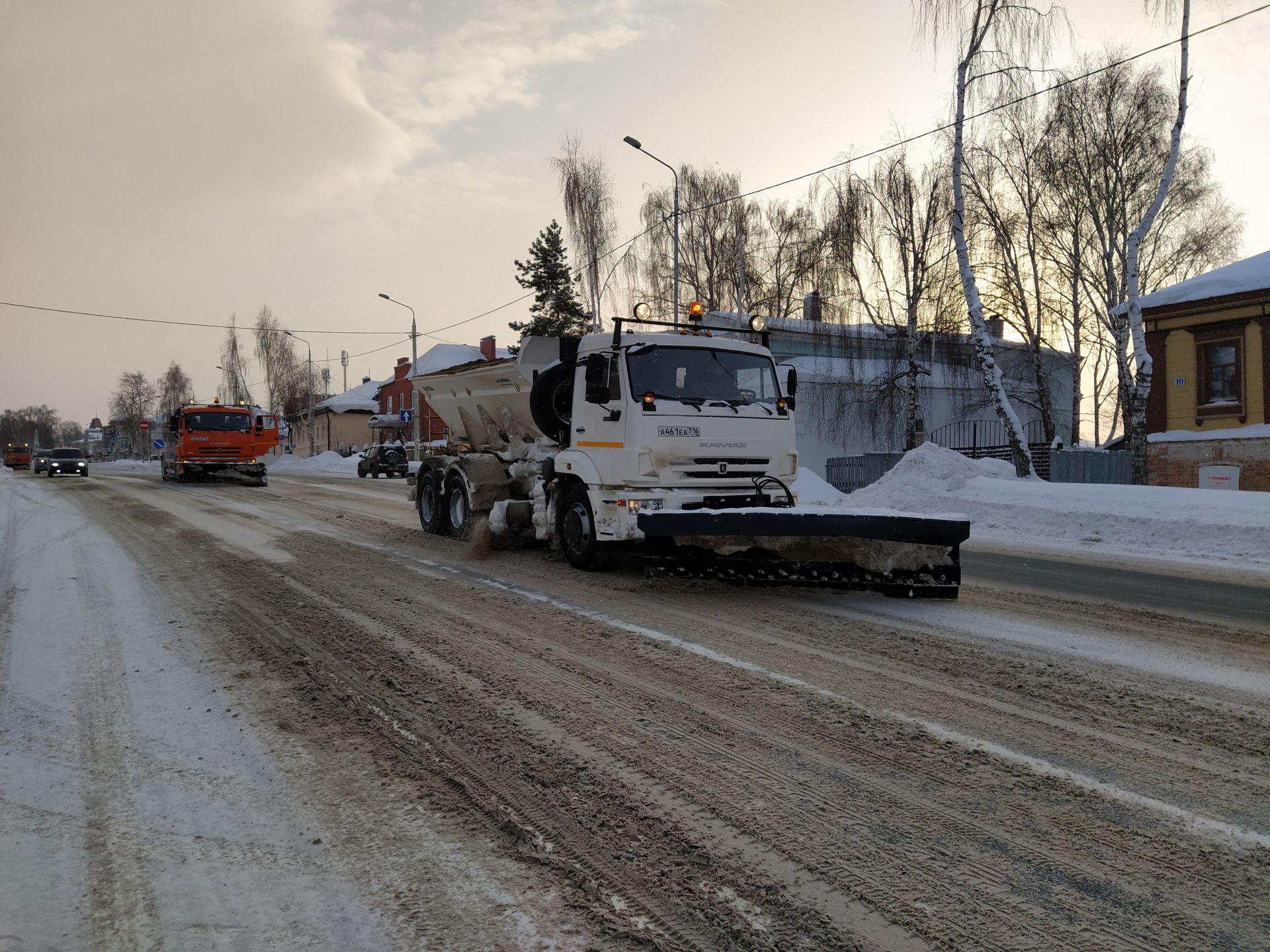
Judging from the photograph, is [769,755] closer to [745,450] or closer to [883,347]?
[745,450]

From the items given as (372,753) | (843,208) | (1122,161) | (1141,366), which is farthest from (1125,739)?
(1122,161)

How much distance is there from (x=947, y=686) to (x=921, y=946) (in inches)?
102

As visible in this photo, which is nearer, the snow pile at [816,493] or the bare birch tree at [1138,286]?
the bare birch tree at [1138,286]

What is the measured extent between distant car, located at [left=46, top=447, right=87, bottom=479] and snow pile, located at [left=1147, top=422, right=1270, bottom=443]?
42.3 metres

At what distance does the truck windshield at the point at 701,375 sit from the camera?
27.1ft

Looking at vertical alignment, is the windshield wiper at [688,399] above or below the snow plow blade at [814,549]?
above

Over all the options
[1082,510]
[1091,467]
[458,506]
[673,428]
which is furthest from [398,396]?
[673,428]

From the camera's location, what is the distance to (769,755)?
3.72 meters

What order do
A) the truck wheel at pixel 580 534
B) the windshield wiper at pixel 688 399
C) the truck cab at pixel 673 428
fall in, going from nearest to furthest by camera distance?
the truck cab at pixel 673 428, the windshield wiper at pixel 688 399, the truck wheel at pixel 580 534

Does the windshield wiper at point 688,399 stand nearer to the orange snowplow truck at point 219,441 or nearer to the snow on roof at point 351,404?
the orange snowplow truck at point 219,441

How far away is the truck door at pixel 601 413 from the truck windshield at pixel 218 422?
20830 millimetres

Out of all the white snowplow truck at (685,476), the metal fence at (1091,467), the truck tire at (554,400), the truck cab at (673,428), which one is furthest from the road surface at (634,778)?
the metal fence at (1091,467)

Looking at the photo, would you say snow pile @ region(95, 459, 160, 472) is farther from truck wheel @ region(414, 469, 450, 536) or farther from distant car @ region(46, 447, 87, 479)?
truck wheel @ region(414, 469, 450, 536)

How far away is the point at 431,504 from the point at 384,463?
90.2 feet
